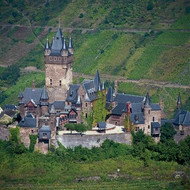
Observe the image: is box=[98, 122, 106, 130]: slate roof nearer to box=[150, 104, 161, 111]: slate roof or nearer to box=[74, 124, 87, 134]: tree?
box=[74, 124, 87, 134]: tree

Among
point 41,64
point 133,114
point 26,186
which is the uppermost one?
point 41,64

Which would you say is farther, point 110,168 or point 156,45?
point 156,45

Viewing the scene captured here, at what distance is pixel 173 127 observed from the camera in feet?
331

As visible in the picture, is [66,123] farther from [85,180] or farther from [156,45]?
[156,45]

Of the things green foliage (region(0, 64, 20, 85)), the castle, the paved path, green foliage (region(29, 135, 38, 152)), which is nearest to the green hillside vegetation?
green foliage (region(29, 135, 38, 152))

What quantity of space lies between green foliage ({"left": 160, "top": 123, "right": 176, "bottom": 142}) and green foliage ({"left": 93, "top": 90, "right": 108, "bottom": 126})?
19.3ft

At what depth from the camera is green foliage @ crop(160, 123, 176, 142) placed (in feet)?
328

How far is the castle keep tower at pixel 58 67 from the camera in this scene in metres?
Answer: 103

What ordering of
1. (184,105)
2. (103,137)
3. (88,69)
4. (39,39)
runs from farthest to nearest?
(39,39), (88,69), (184,105), (103,137)

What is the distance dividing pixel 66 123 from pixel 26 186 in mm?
10445

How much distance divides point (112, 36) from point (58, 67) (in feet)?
99.8

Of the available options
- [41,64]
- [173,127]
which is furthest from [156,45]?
[173,127]

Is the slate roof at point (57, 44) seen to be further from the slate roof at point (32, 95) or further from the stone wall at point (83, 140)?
the stone wall at point (83, 140)

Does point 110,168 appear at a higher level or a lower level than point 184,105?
lower
